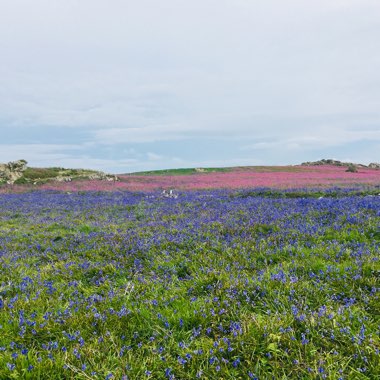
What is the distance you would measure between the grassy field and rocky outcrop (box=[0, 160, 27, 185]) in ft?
117

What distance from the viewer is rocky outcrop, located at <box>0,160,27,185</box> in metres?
40.5

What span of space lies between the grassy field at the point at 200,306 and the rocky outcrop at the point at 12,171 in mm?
35677

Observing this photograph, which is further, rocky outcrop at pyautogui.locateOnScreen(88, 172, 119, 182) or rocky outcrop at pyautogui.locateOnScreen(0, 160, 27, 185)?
rocky outcrop at pyautogui.locateOnScreen(88, 172, 119, 182)

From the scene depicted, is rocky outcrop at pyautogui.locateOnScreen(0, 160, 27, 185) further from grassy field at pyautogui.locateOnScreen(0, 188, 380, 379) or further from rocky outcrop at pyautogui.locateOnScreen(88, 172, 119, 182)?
grassy field at pyautogui.locateOnScreen(0, 188, 380, 379)

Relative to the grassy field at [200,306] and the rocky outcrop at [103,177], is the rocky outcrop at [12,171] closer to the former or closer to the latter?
the rocky outcrop at [103,177]

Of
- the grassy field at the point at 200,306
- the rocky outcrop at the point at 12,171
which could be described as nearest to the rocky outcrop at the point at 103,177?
the rocky outcrop at the point at 12,171

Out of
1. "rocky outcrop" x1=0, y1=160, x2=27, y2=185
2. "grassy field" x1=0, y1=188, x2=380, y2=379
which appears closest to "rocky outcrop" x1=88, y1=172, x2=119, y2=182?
"rocky outcrop" x1=0, y1=160, x2=27, y2=185

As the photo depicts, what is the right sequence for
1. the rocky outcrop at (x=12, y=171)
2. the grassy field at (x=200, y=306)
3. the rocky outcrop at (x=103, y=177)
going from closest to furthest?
the grassy field at (x=200, y=306), the rocky outcrop at (x=12, y=171), the rocky outcrop at (x=103, y=177)

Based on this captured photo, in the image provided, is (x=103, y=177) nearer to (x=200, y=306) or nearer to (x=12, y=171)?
(x=12, y=171)

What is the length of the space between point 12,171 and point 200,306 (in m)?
46.3

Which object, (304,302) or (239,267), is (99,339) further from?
(239,267)

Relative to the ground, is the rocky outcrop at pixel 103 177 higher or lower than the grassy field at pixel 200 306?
higher

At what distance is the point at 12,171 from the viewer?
4362 cm

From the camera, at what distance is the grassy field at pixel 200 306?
11.0ft
